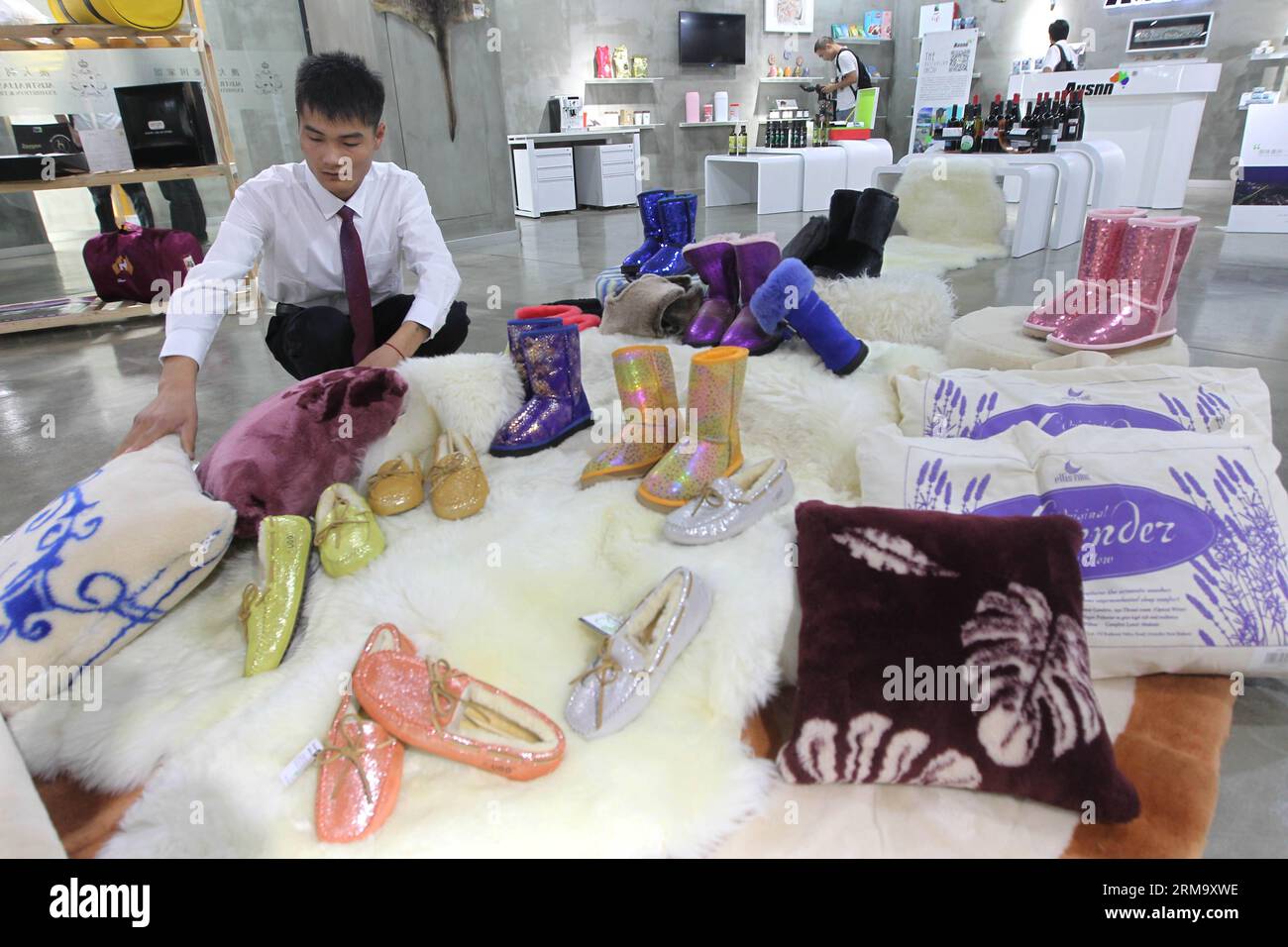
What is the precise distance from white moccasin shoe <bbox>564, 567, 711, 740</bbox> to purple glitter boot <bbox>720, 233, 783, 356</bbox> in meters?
1.14

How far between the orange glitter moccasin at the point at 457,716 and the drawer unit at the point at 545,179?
675cm

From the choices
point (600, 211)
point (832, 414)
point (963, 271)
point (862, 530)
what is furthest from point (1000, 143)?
point (862, 530)

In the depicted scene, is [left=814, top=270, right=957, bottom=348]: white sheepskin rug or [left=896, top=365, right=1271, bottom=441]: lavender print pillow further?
[left=814, top=270, right=957, bottom=348]: white sheepskin rug

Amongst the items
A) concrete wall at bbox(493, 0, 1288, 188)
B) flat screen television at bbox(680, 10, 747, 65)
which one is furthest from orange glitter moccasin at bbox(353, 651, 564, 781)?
flat screen television at bbox(680, 10, 747, 65)

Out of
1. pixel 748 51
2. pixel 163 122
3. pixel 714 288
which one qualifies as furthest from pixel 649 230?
pixel 748 51

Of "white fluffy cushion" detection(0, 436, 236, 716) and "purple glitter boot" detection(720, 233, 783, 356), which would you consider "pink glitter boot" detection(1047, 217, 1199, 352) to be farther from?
"white fluffy cushion" detection(0, 436, 236, 716)

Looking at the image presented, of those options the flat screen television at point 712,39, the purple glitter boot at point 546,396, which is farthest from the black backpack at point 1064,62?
the purple glitter boot at point 546,396

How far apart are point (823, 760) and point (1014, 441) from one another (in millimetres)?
693

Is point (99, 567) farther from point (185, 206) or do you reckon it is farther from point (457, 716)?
point (185, 206)

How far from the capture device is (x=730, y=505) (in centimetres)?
140

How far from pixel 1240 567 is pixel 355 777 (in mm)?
1312

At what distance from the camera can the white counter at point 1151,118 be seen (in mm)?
5859

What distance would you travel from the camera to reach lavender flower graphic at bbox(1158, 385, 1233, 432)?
4.36ft

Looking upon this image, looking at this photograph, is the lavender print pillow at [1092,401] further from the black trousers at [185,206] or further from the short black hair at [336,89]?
the black trousers at [185,206]
